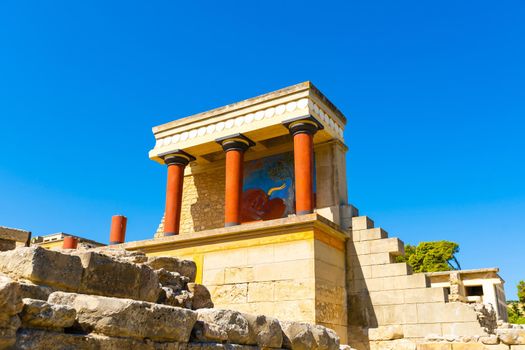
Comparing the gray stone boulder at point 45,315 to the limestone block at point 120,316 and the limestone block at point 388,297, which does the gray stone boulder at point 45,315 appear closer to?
the limestone block at point 120,316

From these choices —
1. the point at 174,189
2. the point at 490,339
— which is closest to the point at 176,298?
the point at 490,339

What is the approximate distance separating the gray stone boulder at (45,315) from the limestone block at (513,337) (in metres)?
7.83

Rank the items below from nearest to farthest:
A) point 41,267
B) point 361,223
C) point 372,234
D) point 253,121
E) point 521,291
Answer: point 41,267 < point 372,234 < point 361,223 < point 253,121 < point 521,291

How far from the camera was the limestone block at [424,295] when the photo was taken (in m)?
9.83

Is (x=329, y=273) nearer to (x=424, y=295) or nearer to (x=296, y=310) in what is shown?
(x=296, y=310)

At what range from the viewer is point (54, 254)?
420cm

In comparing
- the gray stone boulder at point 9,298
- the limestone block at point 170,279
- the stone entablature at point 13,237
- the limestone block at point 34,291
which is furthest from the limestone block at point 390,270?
the gray stone boulder at point 9,298

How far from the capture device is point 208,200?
1594 centimetres

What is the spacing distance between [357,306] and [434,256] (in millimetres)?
27642

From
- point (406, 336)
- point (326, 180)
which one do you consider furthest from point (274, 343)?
point (326, 180)

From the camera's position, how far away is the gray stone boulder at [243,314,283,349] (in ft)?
15.6

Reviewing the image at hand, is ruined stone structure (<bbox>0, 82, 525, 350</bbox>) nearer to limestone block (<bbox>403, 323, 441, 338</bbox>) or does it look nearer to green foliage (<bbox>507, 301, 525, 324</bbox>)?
limestone block (<bbox>403, 323, 441, 338</bbox>)

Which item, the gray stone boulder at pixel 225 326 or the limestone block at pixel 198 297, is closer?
the gray stone boulder at pixel 225 326

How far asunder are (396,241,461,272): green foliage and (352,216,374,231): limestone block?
2609cm
